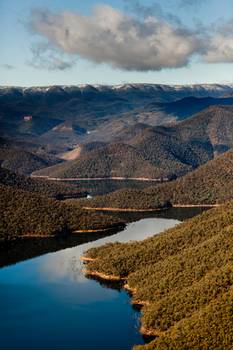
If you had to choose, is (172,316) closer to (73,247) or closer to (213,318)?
(213,318)

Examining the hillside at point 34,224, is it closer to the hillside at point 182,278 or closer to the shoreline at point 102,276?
the hillside at point 182,278

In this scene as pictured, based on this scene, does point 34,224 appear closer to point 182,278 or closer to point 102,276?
point 102,276

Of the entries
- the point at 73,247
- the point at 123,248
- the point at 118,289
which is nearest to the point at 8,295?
the point at 118,289

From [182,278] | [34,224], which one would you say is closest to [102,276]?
[182,278]

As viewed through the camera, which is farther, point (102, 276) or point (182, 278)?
point (102, 276)

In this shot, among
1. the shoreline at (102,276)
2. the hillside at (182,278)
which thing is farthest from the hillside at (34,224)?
the shoreline at (102,276)

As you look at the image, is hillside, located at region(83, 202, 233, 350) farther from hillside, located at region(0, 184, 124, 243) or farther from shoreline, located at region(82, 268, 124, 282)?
hillside, located at region(0, 184, 124, 243)

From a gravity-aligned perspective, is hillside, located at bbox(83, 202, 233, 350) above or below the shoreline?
above

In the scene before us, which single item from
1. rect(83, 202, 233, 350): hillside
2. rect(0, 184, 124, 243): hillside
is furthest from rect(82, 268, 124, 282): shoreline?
rect(0, 184, 124, 243): hillside
